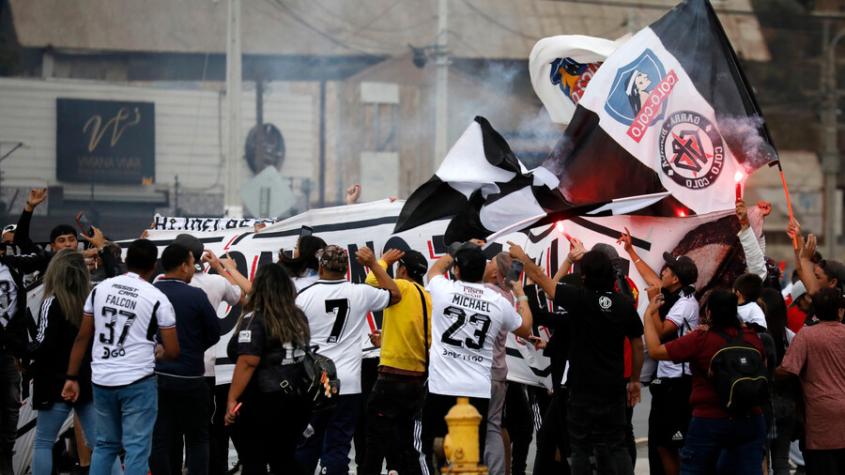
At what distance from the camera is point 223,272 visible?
7543 millimetres

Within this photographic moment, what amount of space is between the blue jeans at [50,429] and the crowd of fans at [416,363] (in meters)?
0.01

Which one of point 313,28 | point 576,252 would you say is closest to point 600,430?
point 576,252

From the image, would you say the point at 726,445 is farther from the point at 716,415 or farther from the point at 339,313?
the point at 339,313

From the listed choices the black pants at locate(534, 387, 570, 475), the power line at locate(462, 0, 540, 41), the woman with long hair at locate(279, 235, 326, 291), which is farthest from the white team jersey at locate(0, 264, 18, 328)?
the power line at locate(462, 0, 540, 41)

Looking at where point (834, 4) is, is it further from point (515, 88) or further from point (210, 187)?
point (210, 187)

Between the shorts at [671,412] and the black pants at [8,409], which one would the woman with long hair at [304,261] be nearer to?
the black pants at [8,409]

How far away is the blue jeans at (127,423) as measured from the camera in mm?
6379

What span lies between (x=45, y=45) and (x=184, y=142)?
409 cm

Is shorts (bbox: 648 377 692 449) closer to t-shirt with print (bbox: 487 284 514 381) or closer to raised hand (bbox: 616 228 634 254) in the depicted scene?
raised hand (bbox: 616 228 634 254)

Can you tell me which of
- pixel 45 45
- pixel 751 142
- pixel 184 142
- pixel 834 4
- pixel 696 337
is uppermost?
pixel 834 4

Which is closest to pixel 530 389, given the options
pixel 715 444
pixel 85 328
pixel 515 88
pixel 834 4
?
pixel 715 444

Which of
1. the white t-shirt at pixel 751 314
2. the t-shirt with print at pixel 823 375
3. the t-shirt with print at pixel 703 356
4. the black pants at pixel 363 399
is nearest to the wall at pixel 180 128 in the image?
the black pants at pixel 363 399

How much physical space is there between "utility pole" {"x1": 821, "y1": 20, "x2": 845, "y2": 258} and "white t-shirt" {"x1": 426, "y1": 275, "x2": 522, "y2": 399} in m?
27.3

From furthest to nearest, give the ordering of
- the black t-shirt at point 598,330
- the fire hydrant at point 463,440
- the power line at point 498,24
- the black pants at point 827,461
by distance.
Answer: the power line at point 498,24, the black pants at point 827,461, the black t-shirt at point 598,330, the fire hydrant at point 463,440
